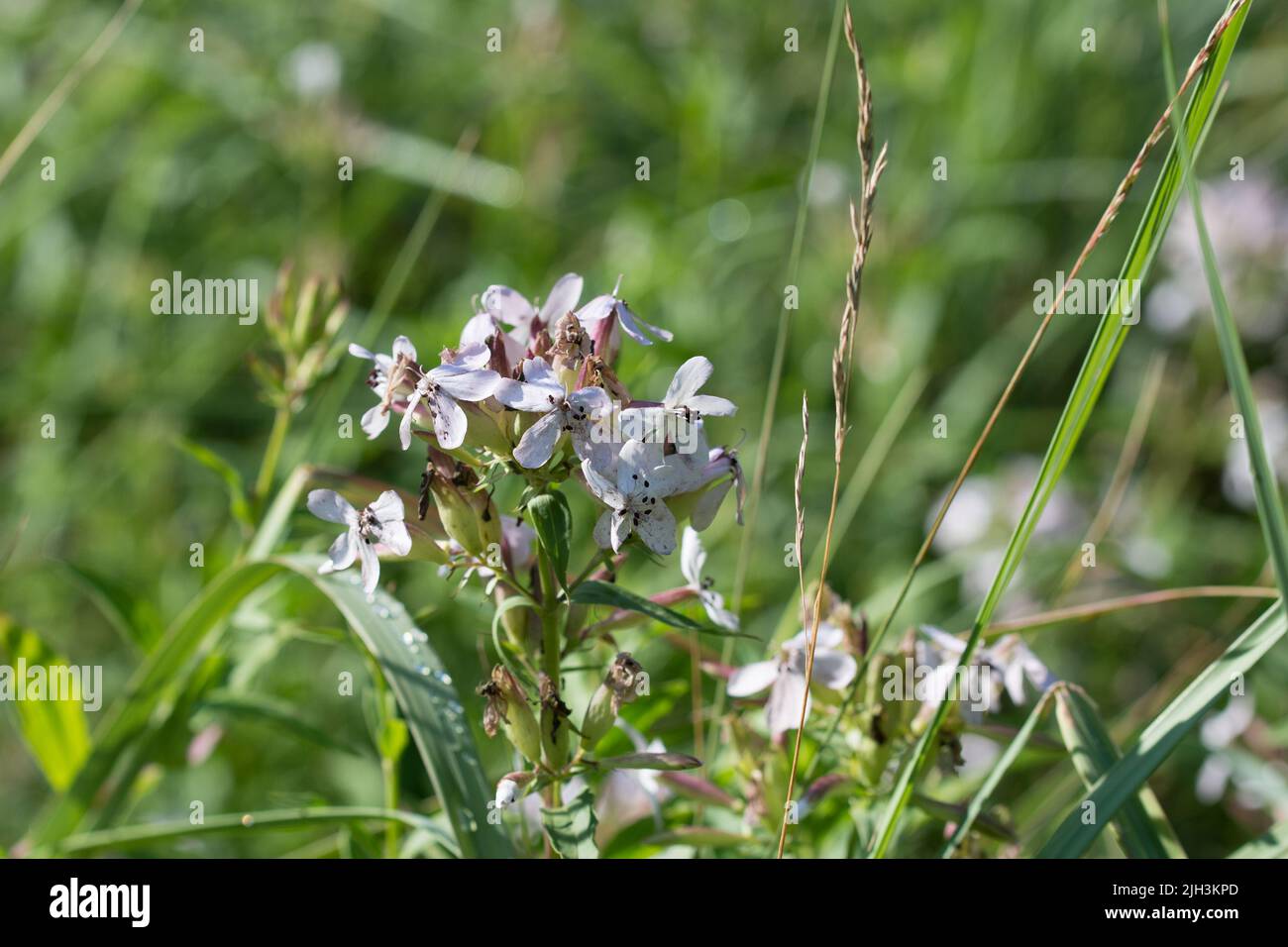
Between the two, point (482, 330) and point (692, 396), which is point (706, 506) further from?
point (482, 330)

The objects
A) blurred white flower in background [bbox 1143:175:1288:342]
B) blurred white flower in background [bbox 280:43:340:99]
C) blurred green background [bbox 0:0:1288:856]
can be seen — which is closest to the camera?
blurred green background [bbox 0:0:1288:856]

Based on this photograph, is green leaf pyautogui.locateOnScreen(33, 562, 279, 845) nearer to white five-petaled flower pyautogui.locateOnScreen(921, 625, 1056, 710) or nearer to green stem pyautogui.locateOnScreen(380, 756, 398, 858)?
green stem pyautogui.locateOnScreen(380, 756, 398, 858)

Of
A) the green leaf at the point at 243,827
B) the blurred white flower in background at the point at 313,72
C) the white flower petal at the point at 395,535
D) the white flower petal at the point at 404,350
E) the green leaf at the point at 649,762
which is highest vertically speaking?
the blurred white flower in background at the point at 313,72

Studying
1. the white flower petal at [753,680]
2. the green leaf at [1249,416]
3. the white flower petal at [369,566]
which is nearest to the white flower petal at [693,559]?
the white flower petal at [753,680]

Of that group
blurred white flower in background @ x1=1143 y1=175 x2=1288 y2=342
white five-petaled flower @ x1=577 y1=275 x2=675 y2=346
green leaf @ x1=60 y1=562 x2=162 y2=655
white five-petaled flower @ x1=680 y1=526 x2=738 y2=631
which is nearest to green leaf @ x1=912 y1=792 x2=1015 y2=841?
white five-petaled flower @ x1=680 y1=526 x2=738 y2=631

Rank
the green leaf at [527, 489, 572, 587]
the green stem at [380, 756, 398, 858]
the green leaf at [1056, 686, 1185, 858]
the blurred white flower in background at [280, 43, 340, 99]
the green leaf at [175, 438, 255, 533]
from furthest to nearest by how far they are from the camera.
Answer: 1. the blurred white flower in background at [280, 43, 340, 99]
2. the green leaf at [175, 438, 255, 533]
3. the green stem at [380, 756, 398, 858]
4. the green leaf at [1056, 686, 1185, 858]
5. the green leaf at [527, 489, 572, 587]

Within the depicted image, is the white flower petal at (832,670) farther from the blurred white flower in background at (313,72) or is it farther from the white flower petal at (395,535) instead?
the blurred white flower in background at (313,72)
